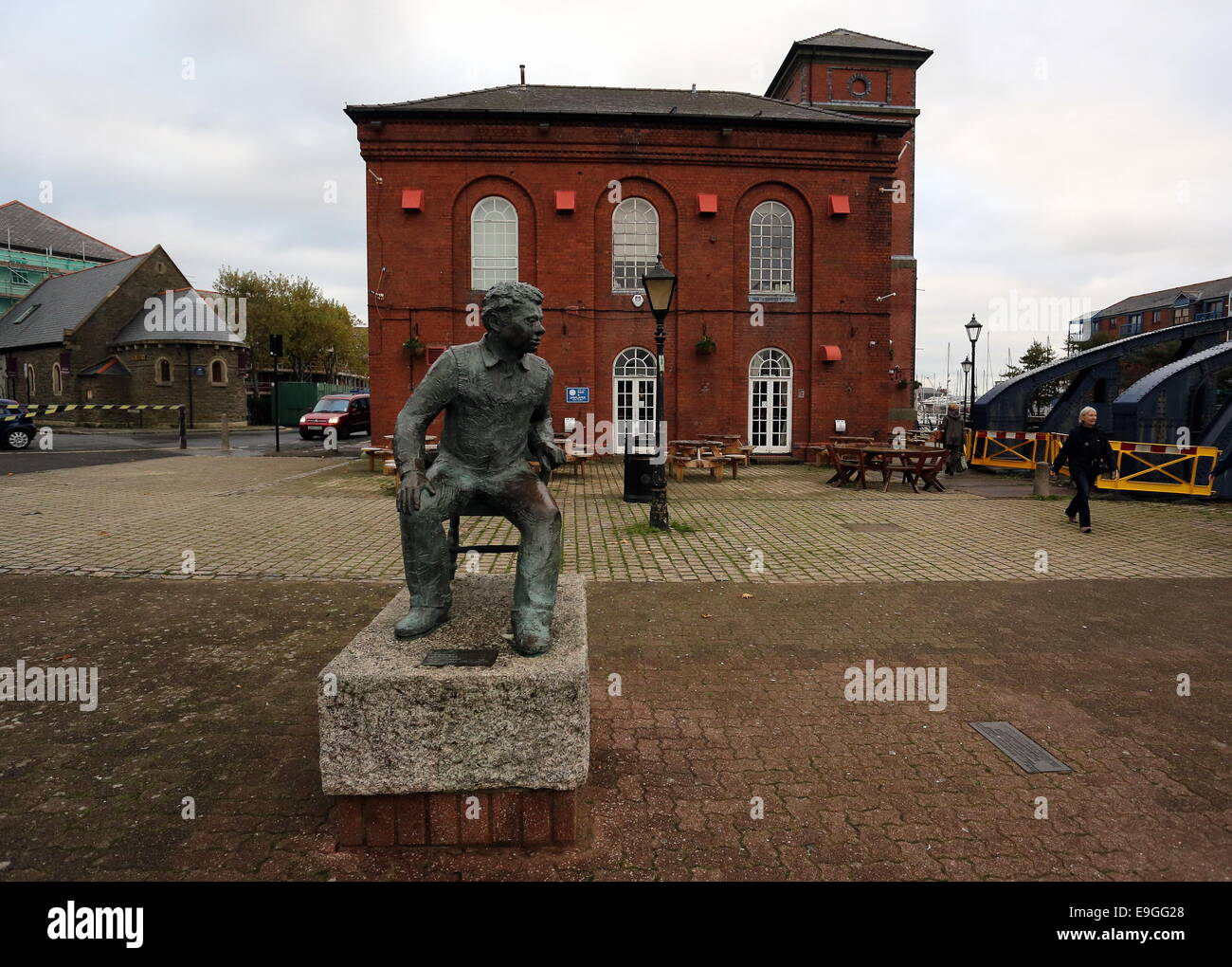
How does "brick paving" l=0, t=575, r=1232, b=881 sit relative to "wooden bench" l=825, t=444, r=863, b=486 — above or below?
below

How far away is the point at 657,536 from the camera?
980 cm

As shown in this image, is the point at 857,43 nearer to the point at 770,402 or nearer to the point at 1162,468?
the point at 770,402

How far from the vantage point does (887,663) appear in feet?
16.5

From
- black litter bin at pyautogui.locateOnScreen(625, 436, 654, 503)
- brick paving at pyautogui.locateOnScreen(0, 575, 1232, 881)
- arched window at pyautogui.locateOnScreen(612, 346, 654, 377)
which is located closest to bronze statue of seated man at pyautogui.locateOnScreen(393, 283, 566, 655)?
brick paving at pyautogui.locateOnScreen(0, 575, 1232, 881)

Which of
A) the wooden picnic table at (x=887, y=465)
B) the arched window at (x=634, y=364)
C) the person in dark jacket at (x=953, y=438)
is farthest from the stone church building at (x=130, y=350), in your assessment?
the person in dark jacket at (x=953, y=438)

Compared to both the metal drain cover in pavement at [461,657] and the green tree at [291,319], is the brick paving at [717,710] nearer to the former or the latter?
the metal drain cover in pavement at [461,657]

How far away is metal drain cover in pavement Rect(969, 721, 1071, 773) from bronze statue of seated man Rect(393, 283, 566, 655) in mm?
2485

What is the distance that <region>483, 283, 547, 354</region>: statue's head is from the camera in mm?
3281

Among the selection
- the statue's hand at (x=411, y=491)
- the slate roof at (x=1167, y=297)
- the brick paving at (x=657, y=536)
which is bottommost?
the brick paving at (x=657, y=536)

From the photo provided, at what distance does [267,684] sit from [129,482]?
1340 centimetres

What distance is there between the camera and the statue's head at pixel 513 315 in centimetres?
328

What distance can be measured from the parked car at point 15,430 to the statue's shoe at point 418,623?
85.2 feet

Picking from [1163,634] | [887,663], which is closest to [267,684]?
[887,663]

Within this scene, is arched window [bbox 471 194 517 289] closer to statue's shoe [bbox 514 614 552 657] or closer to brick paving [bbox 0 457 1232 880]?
brick paving [bbox 0 457 1232 880]
